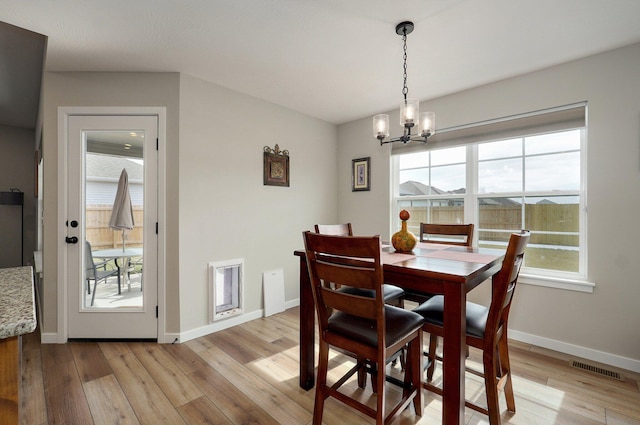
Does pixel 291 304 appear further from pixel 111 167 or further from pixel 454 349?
pixel 454 349

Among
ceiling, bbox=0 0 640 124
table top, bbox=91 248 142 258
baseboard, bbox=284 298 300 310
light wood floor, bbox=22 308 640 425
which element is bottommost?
light wood floor, bbox=22 308 640 425

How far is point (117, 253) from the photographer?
2.76 meters

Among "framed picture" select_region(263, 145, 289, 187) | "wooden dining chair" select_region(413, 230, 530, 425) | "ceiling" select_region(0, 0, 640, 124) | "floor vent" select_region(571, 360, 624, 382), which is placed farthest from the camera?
"framed picture" select_region(263, 145, 289, 187)

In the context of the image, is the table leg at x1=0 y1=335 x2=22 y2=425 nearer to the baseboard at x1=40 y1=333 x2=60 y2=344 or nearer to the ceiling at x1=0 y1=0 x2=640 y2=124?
the ceiling at x1=0 y1=0 x2=640 y2=124

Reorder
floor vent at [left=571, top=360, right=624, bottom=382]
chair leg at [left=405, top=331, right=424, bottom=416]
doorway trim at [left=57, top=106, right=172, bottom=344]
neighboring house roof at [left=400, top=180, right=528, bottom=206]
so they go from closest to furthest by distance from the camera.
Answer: chair leg at [left=405, top=331, right=424, bottom=416] → floor vent at [left=571, top=360, right=624, bottom=382] → doorway trim at [left=57, top=106, right=172, bottom=344] → neighboring house roof at [left=400, top=180, right=528, bottom=206]

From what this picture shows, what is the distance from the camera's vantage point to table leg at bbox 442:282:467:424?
1.35 metres

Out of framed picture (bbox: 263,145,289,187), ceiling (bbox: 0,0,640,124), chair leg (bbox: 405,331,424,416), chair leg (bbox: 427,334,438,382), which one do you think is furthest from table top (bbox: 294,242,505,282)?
framed picture (bbox: 263,145,289,187)

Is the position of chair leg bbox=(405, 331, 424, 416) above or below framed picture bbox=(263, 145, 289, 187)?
below

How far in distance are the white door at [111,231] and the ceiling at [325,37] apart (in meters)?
0.61

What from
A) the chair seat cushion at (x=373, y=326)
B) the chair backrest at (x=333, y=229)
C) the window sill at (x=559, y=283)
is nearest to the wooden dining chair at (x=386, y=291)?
the chair backrest at (x=333, y=229)

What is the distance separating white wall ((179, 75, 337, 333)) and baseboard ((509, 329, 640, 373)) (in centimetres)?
245

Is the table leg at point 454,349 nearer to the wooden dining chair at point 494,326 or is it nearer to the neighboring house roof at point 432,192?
the wooden dining chair at point 494,326

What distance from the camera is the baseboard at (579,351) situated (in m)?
2.26

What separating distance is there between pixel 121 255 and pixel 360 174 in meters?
2.88
